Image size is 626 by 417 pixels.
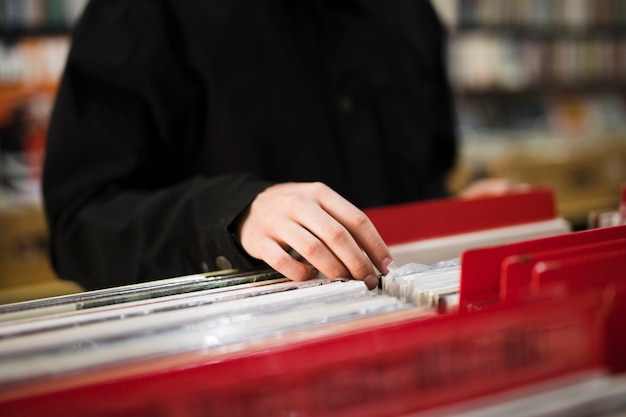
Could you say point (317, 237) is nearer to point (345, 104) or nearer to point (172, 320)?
point (172, 320)

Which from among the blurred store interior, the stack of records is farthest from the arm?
the blurred store interior

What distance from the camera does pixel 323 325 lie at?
37 centimetres

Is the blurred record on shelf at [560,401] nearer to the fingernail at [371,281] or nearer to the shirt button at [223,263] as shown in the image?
the fingernail at [371,281]

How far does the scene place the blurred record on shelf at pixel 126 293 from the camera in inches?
16.2

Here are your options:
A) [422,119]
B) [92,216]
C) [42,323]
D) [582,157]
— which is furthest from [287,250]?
[582,157]

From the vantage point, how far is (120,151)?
0.81 m

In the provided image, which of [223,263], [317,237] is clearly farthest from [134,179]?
[317,237]

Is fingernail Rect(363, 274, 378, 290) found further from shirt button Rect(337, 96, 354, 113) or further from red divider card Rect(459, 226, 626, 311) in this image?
shirt button Rect(337, 96, 354, 113)

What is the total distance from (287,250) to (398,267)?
3.9 inches

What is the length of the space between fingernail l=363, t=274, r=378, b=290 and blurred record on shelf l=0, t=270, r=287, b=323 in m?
0.07

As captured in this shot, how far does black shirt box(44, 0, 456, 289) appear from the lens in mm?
688

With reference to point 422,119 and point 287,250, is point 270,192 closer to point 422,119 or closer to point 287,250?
point 287,250

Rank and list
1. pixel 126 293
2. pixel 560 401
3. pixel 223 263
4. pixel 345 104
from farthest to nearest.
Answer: pixel 345 104, pixel 223 263, pixel 126 293, pixel 560 401

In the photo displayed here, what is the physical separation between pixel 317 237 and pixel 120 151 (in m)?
0.43
